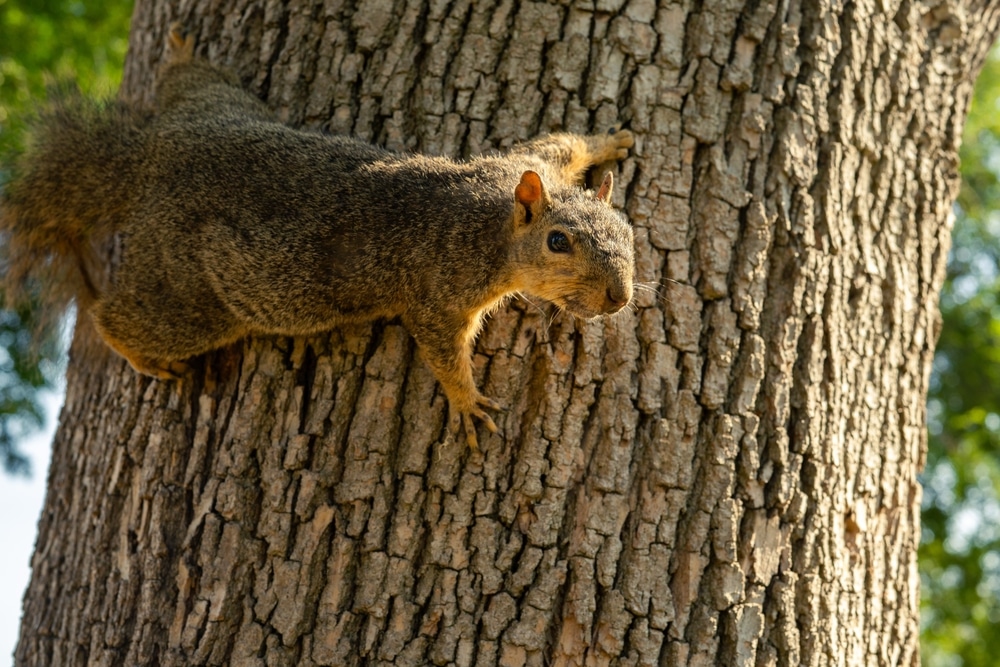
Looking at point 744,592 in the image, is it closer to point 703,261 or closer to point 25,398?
point 703,261

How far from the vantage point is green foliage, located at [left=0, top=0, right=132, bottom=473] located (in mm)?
6812

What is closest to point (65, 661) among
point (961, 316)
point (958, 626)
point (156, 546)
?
point (156, 546)

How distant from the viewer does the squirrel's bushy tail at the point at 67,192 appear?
13.5 ft

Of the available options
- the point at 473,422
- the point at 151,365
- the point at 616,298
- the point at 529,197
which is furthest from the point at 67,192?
the point at 616,298

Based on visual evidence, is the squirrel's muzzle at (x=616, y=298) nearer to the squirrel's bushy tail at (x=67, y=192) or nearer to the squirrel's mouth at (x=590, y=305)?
the squirrel's mouth at (x=590, y=305)

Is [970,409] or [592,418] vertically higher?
[970,409]

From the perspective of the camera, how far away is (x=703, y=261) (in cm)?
353

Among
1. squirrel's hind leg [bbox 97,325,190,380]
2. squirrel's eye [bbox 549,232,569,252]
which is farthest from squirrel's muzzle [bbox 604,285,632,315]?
squirrel's hind leg [bbox 97,325,190,380]

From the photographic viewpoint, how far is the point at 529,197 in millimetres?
3605

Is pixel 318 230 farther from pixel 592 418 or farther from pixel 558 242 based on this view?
Answer: pixel 592 418

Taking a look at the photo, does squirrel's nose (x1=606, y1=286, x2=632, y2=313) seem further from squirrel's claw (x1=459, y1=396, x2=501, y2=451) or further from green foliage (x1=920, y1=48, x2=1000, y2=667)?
green foliage (x1=920, y1=48, x2=1000, y2=667)

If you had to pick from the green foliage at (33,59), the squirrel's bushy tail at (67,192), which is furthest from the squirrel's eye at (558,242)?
the green foliage at (33,59)

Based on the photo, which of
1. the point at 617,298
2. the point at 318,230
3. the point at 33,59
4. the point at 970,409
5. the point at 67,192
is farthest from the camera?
the point at 970,409

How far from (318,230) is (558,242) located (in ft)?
3.30
